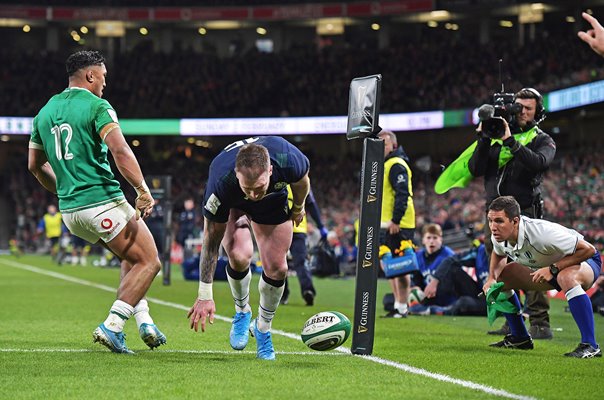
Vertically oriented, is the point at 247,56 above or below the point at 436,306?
above

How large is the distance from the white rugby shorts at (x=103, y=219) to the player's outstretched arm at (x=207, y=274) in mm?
763

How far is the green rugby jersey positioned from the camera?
7487 mm

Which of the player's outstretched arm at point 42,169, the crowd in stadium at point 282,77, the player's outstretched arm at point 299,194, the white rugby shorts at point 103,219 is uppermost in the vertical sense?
the crowd in stadium at point 282,77

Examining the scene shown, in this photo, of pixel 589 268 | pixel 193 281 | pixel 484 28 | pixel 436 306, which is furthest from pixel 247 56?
A: pixel 589 268

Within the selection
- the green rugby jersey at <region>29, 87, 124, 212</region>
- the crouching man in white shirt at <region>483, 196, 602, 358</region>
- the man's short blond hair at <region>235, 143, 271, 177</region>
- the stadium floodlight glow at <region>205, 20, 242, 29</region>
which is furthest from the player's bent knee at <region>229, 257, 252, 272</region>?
the stadium floodlight glow at <region>205, 20, 242, 29</region>

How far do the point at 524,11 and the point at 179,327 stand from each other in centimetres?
3687

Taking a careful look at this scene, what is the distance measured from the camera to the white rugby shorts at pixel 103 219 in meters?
7.45

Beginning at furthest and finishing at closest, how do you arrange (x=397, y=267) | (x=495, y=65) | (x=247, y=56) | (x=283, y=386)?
(x=247, y=56), (x=495, y=65), (x=397, y=267), (x=283, y=386)

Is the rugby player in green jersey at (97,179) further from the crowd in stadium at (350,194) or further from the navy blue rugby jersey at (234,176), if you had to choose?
the crowd in stadium at (350,194)

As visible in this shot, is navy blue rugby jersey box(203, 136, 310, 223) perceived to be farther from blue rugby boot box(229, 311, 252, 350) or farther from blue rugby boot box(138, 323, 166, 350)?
blue rugby boot box(138, 323, 166, 350)

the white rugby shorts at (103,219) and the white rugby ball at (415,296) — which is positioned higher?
the white rugby shorts at (103,219)

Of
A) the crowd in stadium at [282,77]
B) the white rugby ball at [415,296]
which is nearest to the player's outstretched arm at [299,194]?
the white rugby ball at [415,296]

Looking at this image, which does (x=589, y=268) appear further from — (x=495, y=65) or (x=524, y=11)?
(x=524, y=11)

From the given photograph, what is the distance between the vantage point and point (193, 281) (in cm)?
2155
